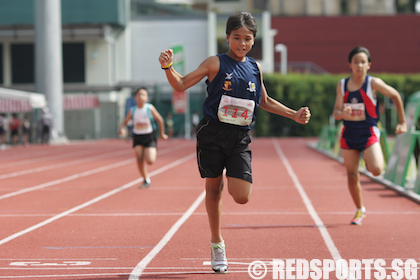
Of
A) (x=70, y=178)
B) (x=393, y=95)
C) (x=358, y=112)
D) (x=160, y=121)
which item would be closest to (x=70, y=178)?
(x=70, y=178)

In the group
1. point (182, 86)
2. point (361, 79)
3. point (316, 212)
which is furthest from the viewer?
point (316, 212)

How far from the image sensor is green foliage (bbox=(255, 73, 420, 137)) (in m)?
41.5

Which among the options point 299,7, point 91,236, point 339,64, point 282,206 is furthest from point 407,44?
point 91,236

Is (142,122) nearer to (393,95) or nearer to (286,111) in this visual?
(393,95)

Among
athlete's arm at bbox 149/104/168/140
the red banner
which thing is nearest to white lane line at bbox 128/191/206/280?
athlete's arm at bbox 149/104/168/140

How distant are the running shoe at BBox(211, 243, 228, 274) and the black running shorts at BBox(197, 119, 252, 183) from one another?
60cm

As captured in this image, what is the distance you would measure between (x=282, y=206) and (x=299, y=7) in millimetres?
44416

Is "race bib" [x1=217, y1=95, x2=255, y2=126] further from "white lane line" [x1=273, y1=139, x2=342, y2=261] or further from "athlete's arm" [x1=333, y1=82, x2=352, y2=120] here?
"athlete's arm" [x1=333, y1=82, x2=352, y2=120]

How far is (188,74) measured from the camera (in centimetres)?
494

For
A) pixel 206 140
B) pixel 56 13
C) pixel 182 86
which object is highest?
pixel 56 13

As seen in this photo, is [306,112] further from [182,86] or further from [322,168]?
[322,168]

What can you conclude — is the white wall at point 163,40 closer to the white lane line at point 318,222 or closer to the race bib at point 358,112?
the white lane line at point 318,222

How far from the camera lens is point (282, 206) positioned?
9688 millimetres

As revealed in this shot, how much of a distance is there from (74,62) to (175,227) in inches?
1414
